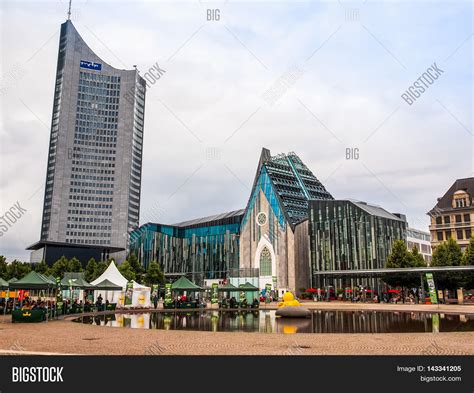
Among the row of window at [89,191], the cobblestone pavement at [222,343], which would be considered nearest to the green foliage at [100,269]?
the cobblestone pavement at [222,343]

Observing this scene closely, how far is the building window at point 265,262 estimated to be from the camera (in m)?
93.9

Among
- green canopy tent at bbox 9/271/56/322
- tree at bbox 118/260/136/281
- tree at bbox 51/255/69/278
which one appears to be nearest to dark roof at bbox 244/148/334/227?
tree at bbox 118/260/136/281

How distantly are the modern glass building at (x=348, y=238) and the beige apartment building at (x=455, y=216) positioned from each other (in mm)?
8278

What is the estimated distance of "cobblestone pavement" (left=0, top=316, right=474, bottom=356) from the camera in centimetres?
1522

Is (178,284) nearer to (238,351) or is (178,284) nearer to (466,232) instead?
(238,351)

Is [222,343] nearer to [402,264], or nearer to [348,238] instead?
[402,264]

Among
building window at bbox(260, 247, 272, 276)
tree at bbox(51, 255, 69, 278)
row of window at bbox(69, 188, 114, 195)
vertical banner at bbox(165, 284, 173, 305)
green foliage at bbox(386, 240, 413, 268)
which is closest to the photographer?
vertical banner at bbox(165, 284, 173, 305)

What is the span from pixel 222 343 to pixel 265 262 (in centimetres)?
7805

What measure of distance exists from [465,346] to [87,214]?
18590 centimetres

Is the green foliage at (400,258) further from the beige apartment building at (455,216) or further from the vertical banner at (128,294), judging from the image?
the vertical banner at (128,294)

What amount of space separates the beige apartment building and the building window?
33.1 meters

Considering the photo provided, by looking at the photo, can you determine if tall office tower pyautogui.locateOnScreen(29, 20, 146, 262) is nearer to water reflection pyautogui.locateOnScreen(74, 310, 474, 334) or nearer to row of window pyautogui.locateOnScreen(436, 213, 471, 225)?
row of window pyautogui.locateOnScreen(436, 213, 471, 225)
